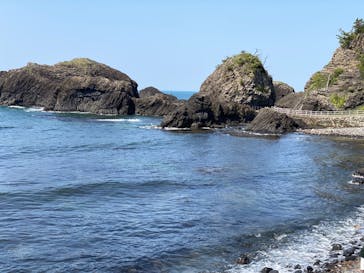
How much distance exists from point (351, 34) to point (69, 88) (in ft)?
226

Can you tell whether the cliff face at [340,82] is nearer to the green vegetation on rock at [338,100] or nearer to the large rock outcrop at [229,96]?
the green vegetation on rock at [338,100]

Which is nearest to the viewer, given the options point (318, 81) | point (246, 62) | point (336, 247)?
point (336, 247)

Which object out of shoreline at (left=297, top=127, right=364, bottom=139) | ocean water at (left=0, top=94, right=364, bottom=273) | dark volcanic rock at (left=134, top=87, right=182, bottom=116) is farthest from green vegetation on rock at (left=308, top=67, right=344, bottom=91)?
ocean water at (left=0, top=94, right=364, bottom=273)

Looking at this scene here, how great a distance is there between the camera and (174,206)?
1110 inches

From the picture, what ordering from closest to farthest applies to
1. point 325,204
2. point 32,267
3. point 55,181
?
point 32,267 < point 325,204 < point 55,181

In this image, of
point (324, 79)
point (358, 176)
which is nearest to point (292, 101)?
point (324, 79)

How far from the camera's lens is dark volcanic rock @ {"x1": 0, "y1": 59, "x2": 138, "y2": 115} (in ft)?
385

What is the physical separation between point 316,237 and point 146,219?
8.71 metres

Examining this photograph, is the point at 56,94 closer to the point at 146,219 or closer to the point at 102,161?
the point at 102,161

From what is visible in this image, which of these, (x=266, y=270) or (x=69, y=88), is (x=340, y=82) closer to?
(x=69, y=88)

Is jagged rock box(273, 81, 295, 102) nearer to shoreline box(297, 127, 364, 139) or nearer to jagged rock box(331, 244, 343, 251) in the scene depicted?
shoreline box(297, 127, 364, 139)

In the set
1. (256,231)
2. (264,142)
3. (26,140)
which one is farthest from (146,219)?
(26,140)

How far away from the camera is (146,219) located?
25.1 m

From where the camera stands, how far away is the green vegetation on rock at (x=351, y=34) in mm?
104812
